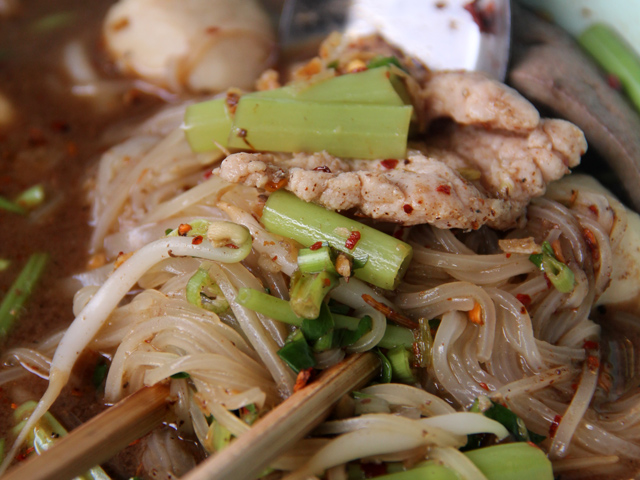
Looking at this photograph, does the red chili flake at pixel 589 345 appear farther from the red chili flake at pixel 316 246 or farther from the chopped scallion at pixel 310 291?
the red chili flake at pixel 316 246

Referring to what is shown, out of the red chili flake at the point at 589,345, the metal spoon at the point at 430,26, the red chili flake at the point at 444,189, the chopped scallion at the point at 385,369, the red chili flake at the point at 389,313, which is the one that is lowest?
the chopped scallion at the point at 385,369

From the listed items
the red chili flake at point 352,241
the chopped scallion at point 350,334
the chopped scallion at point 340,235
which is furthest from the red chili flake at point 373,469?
the red chili flake at point 352,241

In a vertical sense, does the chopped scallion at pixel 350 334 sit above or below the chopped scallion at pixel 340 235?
A: below

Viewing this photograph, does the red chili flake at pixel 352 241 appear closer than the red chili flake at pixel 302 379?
No

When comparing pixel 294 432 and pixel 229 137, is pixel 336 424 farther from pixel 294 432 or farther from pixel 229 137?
pixel 229 137

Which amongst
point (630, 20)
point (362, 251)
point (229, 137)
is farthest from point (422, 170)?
point (630, 20)

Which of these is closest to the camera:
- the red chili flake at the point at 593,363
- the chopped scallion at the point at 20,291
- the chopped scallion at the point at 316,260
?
the chopped scallion at the point at 316,260

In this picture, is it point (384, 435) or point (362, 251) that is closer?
point (384, 435)
